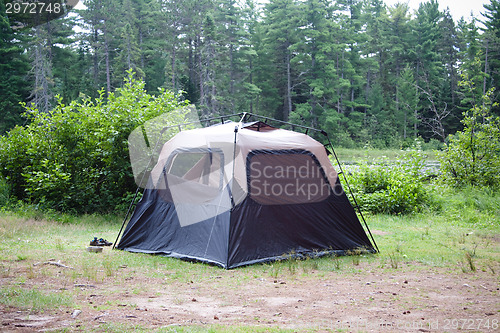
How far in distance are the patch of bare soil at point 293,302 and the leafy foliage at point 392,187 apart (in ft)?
15.6

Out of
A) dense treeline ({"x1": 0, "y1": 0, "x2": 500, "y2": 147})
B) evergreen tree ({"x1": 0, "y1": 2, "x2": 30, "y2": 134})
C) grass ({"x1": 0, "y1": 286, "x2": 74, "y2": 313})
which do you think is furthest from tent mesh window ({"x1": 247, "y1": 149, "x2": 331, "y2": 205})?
evergreen tree ({"x1": 0, "y1": 2, "x2": 30, "y2": 134})

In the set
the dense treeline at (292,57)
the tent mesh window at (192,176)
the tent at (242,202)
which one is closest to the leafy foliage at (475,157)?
the tent at (242,202)

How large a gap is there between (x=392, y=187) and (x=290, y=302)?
6.96 metres

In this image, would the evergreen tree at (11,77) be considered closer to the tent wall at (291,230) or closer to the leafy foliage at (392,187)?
the leafy foliage at (392,187)

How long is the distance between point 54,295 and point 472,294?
4.55 meters

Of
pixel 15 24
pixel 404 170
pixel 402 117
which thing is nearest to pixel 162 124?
pixel 404 170

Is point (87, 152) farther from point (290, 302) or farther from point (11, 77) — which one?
point (11, 77)

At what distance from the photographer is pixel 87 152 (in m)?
10.7

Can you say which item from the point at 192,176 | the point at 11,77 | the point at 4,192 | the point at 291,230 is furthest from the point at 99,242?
the point at 11,77

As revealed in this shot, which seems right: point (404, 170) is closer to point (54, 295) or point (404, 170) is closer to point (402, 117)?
point (54, 295)

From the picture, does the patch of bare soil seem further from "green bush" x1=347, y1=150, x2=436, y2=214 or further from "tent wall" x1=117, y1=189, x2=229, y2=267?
"green bush" x1=347, y1=150, x2=436, y2=214

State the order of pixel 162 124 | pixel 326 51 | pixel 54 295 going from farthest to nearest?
pixel 326 51 < pixel 162 124 < pixel 54 295

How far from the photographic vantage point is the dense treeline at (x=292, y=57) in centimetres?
3712

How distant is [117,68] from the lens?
3600cm
